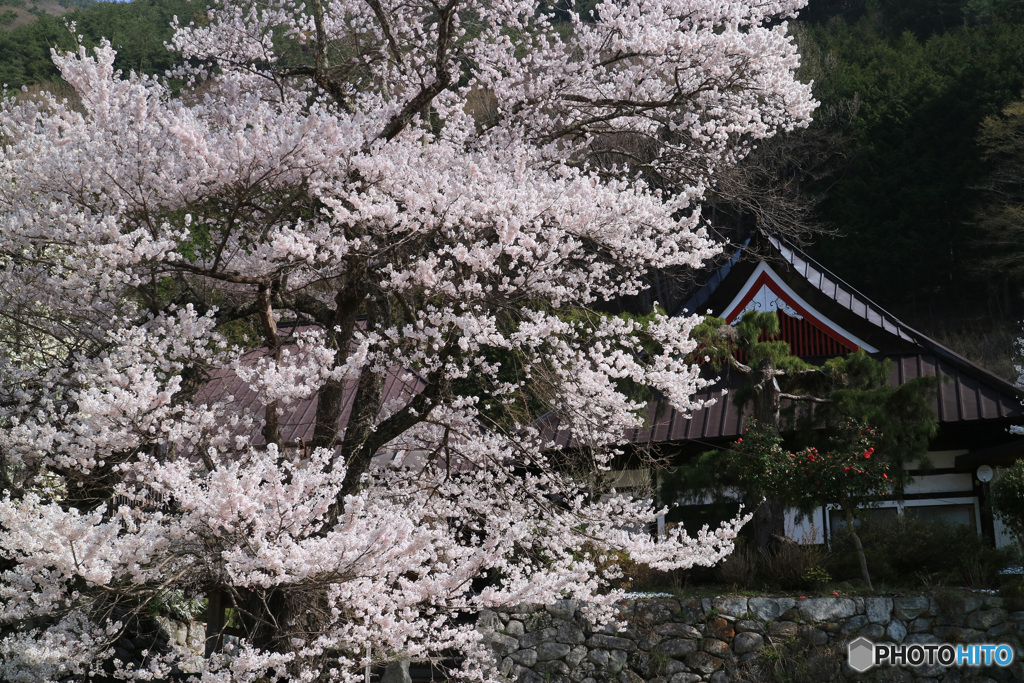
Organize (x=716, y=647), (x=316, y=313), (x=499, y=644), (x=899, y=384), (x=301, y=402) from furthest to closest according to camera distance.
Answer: (x=301, y=402) < (x=899, y=384) < (x=499, y=644) < (x=716, y=647) < (x=316, y=313)

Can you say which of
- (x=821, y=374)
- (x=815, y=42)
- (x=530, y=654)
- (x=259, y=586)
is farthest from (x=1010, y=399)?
(x=815, y=42)

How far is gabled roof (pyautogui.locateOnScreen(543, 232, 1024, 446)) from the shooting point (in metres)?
10.4

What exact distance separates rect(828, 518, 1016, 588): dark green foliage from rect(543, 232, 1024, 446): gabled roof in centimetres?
180

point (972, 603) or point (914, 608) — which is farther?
point (914, 608)

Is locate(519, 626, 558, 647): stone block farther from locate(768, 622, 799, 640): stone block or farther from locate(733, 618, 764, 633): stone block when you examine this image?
locate(768, 622, 799, 640): stone block

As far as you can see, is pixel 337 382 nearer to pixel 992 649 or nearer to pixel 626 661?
pixel 626 661

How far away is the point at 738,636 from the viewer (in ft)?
26.8

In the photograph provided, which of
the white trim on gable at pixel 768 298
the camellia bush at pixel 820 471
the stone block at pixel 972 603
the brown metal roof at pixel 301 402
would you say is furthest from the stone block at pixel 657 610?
the white trim on gable at pixel 768 298

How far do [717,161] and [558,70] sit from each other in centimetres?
169

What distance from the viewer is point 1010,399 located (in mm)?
9922

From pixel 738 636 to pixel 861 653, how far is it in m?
1.07

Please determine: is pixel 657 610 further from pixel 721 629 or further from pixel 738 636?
pixel 738 636

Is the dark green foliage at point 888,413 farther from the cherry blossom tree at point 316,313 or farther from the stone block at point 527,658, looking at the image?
the stone block at point 527,658

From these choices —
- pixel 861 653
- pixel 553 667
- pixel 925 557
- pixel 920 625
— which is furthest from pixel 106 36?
pixel 920 625
